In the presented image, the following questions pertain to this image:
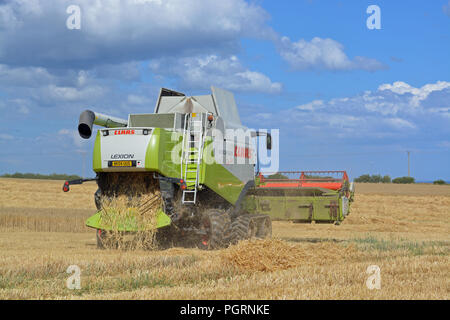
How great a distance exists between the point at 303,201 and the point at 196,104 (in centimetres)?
401

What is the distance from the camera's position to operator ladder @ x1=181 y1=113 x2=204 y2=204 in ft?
39.1

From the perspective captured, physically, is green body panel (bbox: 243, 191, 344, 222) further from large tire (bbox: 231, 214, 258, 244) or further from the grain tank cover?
the grain tank cover

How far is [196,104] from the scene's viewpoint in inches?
520

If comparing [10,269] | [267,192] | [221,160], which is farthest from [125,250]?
[267,192]

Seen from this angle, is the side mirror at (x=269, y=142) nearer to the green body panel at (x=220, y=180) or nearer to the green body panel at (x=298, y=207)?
the green body panel at (x=298, y=207)

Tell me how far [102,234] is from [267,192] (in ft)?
15.8

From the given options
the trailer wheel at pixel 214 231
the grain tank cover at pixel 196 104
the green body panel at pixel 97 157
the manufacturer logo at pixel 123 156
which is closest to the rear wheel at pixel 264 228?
the trailer wheel at pixel 214 231

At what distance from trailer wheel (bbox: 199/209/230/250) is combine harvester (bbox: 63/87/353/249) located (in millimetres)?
22

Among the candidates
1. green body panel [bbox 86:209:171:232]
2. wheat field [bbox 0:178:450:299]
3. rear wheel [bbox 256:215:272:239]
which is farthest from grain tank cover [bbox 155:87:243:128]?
wheat field [bbox 0:178:450:299]

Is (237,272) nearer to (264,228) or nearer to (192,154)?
(192,154)

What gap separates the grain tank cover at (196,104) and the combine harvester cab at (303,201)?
2363mm

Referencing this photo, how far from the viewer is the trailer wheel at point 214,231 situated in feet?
39.7

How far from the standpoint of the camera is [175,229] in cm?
1262
